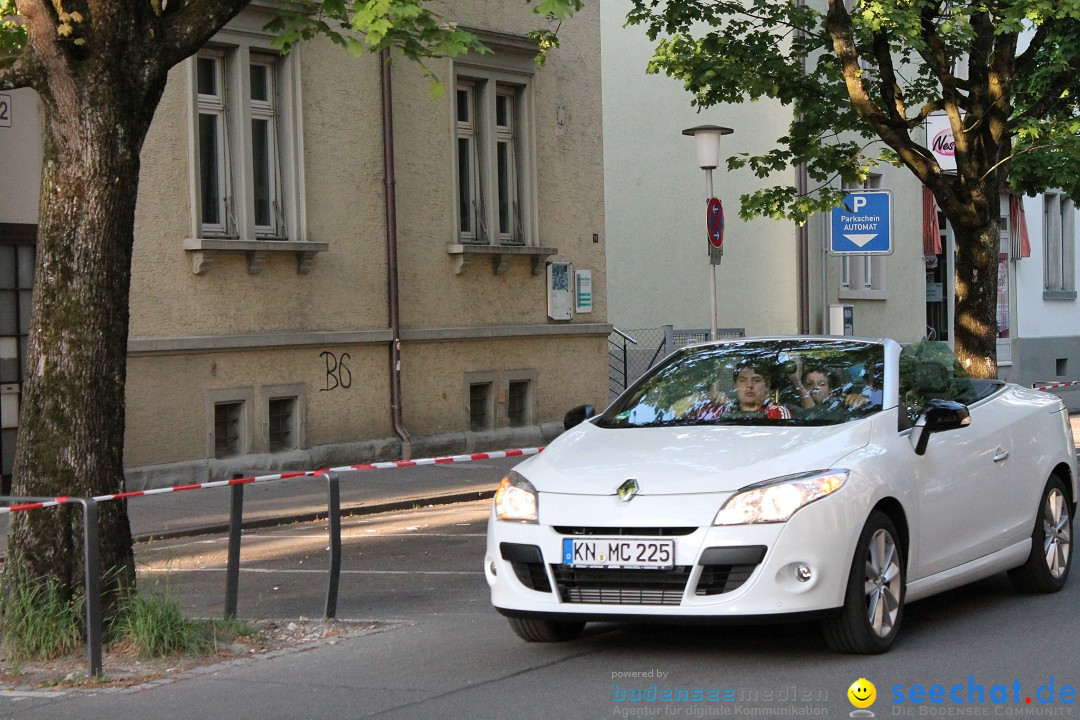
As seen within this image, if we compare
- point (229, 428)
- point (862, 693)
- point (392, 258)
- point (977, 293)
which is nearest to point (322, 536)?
point (229, 428)

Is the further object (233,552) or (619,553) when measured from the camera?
(233,552)

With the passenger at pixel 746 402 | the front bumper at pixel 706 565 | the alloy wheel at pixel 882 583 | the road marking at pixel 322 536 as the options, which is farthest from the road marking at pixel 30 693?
the road marking at pixel 322 536

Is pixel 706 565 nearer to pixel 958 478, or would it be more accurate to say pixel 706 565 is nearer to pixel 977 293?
pixel 958 478

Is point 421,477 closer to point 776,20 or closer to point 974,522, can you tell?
point 776,20

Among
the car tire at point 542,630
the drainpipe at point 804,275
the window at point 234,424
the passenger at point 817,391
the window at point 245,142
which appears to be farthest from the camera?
the drainpipe at point 804,275

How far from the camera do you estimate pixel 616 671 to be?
6609mm

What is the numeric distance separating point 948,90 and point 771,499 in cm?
1274

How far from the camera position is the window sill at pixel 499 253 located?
779 inches

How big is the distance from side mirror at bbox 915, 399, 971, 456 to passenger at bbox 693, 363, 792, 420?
24.7 inches

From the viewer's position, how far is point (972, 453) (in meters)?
7.80

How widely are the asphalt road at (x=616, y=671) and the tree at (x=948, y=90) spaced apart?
944 cm

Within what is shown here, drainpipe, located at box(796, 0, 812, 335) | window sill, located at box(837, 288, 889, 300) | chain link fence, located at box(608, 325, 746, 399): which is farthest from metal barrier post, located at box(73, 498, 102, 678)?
window sill, located at box(837, 288, 889, 300)

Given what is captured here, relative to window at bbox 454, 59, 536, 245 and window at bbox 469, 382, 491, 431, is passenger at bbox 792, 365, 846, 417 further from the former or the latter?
window at bbox 469, 382, 491, 431

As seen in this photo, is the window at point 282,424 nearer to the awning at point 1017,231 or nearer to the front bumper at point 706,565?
the front bumper at point 706,565
